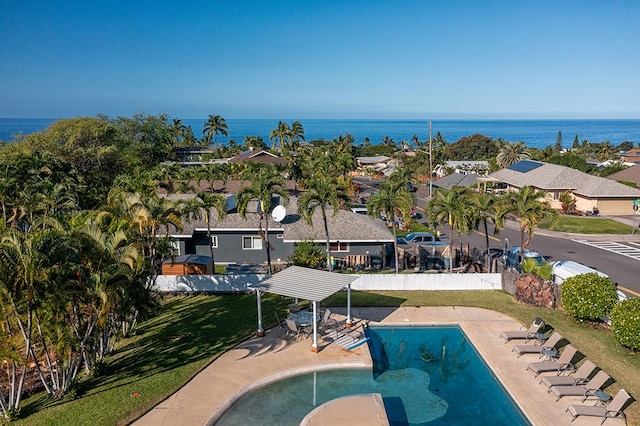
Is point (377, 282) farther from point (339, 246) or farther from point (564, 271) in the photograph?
point (564, 271)

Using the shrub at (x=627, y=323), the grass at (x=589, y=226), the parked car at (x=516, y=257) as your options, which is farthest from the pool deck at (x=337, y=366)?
the grass at (x=589, y=226)

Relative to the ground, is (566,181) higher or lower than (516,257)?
higher

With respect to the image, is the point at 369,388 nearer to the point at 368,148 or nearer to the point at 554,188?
the point at 554,188

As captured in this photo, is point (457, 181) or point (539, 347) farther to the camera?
point (457, 181)

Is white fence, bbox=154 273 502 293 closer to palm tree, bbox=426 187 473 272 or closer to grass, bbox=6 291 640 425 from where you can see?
grass, bbox=6 291 640 425

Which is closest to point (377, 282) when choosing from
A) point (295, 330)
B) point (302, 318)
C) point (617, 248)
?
point (302, 318)

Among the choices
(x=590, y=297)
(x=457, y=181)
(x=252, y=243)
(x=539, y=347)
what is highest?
(x=590, y=297)
